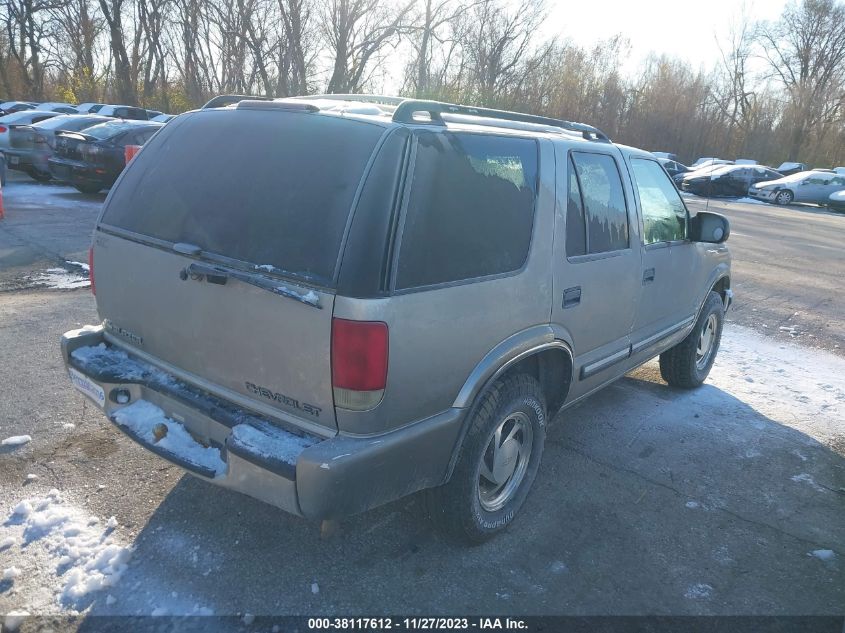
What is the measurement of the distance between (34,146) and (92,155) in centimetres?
368

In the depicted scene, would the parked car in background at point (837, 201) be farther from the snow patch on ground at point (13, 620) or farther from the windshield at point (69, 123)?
the snow patch on ground at point (13, 620)

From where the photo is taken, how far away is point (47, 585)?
8.64 ft

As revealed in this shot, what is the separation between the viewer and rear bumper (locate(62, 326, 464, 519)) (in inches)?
91.7

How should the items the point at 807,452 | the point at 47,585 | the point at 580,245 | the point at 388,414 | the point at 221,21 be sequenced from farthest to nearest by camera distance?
the point at 221,21 < the point at 807,452 < the point at 580,245 < the point at 47,585 < the point at 388,414

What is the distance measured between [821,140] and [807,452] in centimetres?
5032

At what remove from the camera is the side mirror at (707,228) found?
467cm

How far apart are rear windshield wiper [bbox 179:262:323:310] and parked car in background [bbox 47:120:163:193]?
1170 centimetres

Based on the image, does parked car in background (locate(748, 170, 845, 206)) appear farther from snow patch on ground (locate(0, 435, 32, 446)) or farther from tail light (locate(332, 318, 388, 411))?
snow patch on ground (locate(0, 435, 32, 446))

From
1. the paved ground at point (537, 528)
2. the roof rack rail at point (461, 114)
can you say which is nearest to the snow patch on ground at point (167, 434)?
the paved ground at point (537, 528)

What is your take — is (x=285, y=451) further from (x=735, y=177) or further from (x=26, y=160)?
(x=735, y=177)

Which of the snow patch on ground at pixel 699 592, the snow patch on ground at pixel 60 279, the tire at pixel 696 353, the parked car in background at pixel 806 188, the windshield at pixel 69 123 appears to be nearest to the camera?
the snow patch on ground at pixel 699 592

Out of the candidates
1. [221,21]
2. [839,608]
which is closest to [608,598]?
[839,608]

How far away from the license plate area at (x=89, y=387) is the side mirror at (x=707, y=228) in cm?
396

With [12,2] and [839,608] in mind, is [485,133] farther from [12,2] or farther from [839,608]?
[12,2]
